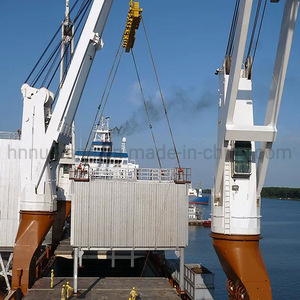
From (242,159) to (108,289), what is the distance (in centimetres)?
1010

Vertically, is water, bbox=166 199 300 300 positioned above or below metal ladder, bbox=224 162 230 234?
below

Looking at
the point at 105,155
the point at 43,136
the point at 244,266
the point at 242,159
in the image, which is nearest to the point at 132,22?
the point at 43,136

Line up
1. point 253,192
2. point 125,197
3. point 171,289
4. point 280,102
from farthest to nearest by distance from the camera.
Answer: point 125,197 < point 171,289 < point 253,192 < point 280,102

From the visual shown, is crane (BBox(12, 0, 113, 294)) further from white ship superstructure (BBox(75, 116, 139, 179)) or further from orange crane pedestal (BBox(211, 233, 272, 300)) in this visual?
white ship superstructure (BBox(75, 116, 139, 179))

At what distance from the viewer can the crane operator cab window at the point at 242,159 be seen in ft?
57.5

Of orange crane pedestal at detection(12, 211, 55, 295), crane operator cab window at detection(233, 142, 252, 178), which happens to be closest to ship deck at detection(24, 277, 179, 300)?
orange crane pedestal at detection(12, 211, 55, 295)

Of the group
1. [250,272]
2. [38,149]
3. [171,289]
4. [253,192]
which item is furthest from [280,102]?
[38,149]

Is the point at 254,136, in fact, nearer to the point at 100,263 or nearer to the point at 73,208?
the point at 73,208

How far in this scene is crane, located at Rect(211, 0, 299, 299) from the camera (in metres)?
16.5

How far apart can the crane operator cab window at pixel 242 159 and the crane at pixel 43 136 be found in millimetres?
10345

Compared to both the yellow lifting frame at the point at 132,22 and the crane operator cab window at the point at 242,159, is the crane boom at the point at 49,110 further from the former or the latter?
the crane operator cab window at the point at 242,159

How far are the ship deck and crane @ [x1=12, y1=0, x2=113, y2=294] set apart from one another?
1610 millimetres

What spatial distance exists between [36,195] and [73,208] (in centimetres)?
278

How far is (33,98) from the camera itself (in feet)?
78.1
